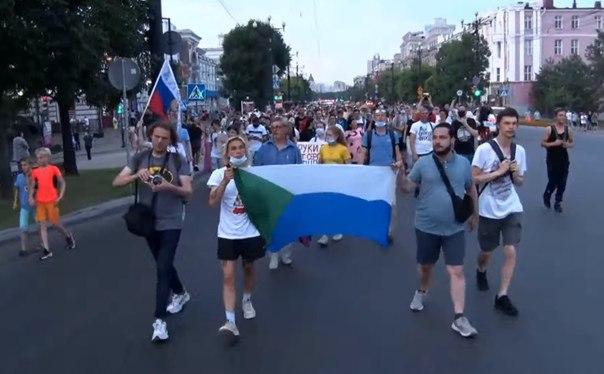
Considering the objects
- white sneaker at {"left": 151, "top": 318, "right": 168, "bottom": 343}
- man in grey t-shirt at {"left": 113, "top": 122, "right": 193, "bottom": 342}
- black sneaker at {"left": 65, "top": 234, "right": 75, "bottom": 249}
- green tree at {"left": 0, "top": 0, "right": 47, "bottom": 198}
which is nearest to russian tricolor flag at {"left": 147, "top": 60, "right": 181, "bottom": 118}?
black sneaker at {"left": 65, "top": 234, "right": 75, "bottom": 249}

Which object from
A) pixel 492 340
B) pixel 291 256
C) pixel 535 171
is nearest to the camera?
pixel 492 340

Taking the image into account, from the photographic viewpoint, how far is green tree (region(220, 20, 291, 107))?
234 feet

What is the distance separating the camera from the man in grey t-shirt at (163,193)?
23.8 ft

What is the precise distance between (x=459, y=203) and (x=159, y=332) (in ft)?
8.24

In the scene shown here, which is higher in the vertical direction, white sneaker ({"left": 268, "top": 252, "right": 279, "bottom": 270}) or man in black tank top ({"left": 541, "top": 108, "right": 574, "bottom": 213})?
man in black tank top ({"left": 541, "top": 108, "right": 574, "bottom": 213})

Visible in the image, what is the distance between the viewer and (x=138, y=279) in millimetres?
10016

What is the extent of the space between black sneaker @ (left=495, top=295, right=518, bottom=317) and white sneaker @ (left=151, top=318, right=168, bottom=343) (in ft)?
9.15

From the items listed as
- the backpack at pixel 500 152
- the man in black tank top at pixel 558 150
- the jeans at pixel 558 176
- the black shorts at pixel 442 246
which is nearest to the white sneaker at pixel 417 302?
the black shorts at pixel 442 246

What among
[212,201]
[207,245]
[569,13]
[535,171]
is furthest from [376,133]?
[569,13]

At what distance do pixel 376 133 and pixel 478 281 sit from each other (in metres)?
5.12

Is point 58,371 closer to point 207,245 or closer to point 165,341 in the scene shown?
point 165,341

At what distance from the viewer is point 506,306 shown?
7.74m

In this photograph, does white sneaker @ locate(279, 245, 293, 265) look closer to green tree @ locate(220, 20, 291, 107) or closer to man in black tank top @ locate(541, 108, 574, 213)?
man in black tank top @ locate(541, 108, 574, 213)

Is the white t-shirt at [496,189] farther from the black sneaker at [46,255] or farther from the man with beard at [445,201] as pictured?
the black sneaker at [46,255]
